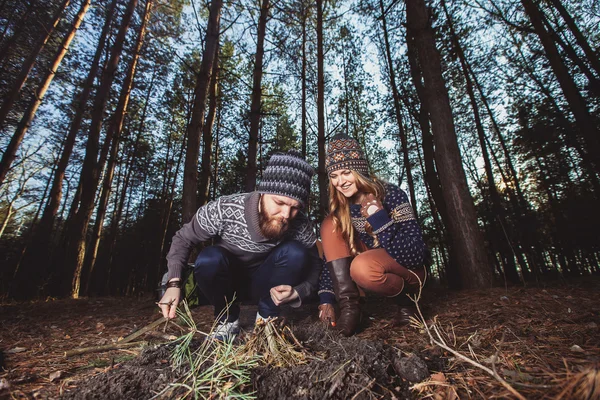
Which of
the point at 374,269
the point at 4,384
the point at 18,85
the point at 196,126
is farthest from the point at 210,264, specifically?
the point at 18,85

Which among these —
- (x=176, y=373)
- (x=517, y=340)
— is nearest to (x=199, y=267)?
(x=176, y=373)

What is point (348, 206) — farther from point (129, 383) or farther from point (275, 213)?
point (129, 383)

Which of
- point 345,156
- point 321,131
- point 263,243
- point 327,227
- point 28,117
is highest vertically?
point 321,131

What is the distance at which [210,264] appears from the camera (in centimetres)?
223

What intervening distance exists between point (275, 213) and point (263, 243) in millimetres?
332

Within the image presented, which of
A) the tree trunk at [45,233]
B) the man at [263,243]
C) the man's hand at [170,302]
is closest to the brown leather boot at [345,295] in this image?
the man at [263,243]

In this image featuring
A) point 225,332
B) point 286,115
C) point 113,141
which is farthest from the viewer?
point 286,115

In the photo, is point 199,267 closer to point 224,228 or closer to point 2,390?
point 224,228

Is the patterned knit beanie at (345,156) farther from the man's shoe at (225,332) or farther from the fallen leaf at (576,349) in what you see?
the fallen leaf at (576,349)

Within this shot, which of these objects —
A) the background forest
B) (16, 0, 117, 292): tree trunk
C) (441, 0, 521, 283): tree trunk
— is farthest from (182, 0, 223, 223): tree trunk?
(441, 0, 521, 283): tree trunk

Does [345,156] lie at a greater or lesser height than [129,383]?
greater

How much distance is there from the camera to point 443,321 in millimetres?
2096

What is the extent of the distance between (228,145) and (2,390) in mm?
13922

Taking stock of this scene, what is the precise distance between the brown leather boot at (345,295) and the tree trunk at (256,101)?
4.44 m
